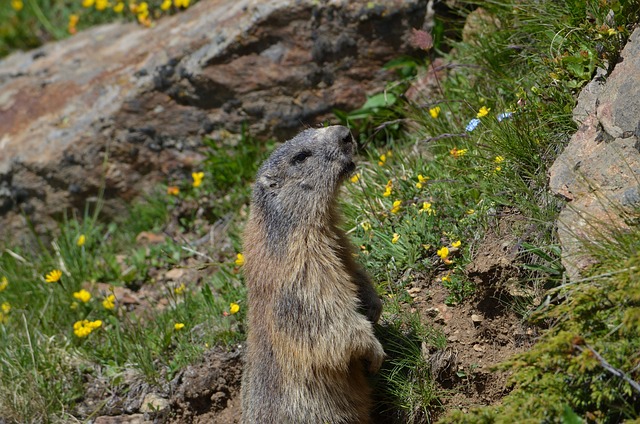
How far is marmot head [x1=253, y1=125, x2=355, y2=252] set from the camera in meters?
5.27

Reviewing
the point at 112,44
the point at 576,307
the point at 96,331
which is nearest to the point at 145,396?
the point at 96,331

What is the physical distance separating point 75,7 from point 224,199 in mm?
4422

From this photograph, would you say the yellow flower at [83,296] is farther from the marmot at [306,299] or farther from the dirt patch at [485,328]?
the dirt patch at [485,328]

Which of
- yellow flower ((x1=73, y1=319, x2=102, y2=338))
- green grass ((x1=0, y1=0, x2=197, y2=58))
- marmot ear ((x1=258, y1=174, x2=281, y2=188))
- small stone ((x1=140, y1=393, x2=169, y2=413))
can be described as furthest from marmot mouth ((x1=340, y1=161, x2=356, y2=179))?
green grass ((x1=0, y1=0, x2=197, y2=58))

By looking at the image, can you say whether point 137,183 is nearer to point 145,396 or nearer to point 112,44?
point 112,44

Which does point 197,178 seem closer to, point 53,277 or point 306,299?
point 53,277

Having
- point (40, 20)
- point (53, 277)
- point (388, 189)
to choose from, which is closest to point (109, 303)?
point (53, 277)

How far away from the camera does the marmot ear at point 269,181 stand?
213 inches

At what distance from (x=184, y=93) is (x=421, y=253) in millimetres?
3647

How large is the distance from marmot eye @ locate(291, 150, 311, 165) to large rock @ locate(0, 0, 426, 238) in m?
2.73

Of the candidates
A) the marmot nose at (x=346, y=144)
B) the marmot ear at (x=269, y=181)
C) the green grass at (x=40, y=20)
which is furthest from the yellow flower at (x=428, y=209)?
the green grass at (x=40, y=20)

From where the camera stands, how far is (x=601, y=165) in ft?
16.0

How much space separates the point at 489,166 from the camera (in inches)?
223

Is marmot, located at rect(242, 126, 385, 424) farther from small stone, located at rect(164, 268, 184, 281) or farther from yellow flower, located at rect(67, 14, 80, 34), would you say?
yellow flower, located at rect(67, 14, 80, 34)
